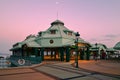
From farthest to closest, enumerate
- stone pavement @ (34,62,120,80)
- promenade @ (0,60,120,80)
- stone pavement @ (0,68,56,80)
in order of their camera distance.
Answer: stone pavement @ (34,62,120,80)
promenade @ (0,60,120,80)
stone pavement @ (0,68,56,80)

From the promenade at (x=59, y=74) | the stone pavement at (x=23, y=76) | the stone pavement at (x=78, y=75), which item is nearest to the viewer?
the stone pavement at (x=23, y=76)

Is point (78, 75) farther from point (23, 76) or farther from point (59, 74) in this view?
point (23, 76)

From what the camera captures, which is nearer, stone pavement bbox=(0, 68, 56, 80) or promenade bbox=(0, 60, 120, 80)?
stone pavement bbox=(0, 68, 56, 80)

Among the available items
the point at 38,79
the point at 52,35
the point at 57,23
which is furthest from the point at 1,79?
the point at 57,23

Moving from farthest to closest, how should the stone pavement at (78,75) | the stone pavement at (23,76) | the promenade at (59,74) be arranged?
the stone pavement at (78,75) → the promenade at (59,74) → the stone pavement at (23,76)

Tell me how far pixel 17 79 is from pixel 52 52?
3172 centimetres

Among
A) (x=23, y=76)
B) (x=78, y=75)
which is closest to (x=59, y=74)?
(x=78, y=75)

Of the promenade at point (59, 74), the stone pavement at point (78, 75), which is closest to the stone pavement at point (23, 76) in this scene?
the promenade at point (59, 74)

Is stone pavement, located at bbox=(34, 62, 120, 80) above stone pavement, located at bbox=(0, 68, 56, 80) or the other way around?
the other way around

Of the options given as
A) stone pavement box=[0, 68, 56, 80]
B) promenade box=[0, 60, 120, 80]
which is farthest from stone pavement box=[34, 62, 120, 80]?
stone pavement box=[0, 68, 56, 80]

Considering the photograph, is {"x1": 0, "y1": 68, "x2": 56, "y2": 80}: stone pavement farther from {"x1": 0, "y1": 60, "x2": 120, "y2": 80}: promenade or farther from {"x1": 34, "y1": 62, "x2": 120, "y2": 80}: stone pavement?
{"x1": 34, "y1": 62, "x2": 120, "y2": 80}: stone pavement

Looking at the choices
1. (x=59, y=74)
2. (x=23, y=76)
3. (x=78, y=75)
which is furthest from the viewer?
(x=59, y=74)

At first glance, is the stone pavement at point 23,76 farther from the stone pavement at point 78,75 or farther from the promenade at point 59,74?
the stone pavement at point 78,75

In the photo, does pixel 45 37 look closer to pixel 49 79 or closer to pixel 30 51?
pixel 30 51
